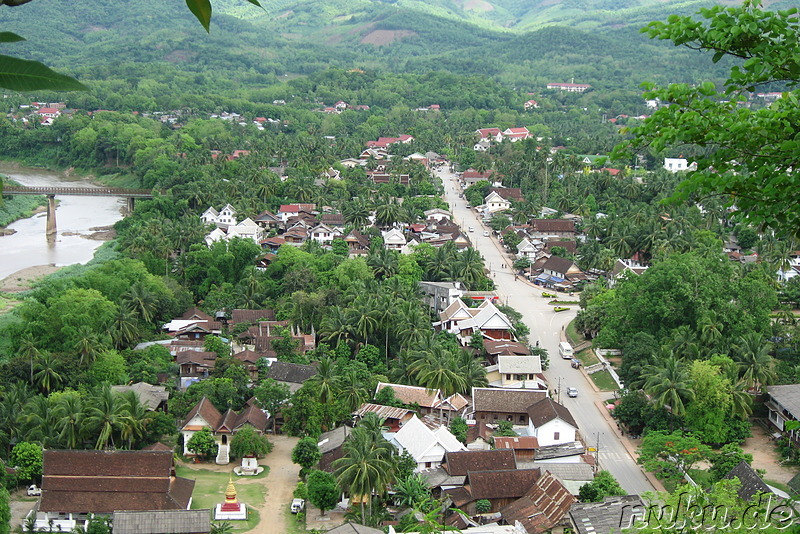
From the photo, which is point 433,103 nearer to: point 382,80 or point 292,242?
point 382,80

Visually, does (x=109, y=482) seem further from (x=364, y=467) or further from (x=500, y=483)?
(x=500, y=483)

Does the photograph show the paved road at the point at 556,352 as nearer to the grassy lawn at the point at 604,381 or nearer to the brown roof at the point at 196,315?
the grassy lawn at the point at 604,381

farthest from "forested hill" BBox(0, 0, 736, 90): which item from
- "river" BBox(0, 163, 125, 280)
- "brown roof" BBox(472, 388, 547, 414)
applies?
"brown roof" BBox(472, 388, 547, 414)

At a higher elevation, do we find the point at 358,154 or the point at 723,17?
the point at 723,17

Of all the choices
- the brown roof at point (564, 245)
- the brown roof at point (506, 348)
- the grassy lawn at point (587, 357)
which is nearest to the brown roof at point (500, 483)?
the brown roof at point (506, 348)

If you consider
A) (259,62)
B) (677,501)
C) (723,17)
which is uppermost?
(723,17)

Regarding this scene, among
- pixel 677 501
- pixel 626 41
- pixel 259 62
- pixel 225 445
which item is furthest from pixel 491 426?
pixel 626 41

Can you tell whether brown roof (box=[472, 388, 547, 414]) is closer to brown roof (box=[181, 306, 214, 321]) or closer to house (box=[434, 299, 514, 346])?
house (box=[434, 299, 514, 346])

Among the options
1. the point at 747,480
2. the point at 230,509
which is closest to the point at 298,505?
the point at 230,509
